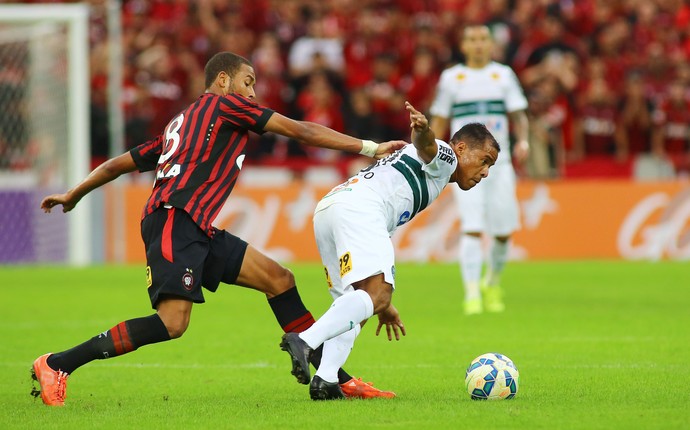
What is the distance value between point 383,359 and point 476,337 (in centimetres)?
132

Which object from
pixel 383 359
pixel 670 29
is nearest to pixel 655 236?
pixel 670 29

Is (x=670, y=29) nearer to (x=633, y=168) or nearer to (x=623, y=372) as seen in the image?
(x=633, y=168)

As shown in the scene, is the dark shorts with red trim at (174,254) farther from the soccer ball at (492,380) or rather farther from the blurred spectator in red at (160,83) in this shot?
the blurred spectator in red at (160,83)

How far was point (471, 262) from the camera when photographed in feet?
38.8

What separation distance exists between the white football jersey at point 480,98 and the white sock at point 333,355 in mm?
5677

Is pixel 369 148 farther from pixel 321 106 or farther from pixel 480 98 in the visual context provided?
pixel 321 106

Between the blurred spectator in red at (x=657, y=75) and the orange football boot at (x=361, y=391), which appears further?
the blurred spectator in red at (x=657, y=75)

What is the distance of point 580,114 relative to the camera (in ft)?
68.2

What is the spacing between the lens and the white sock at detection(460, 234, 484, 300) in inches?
465

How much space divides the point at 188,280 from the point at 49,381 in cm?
96

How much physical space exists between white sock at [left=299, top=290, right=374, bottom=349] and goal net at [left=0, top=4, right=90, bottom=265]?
13.1 m

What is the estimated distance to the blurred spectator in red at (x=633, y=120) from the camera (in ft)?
67.1

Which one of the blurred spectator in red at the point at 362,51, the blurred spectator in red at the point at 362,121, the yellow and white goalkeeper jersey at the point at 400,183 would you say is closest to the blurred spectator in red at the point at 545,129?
the blurred spectator in red at the point at 362,121

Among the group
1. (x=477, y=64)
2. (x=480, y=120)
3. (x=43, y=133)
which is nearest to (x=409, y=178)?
(x=480, y=120)
